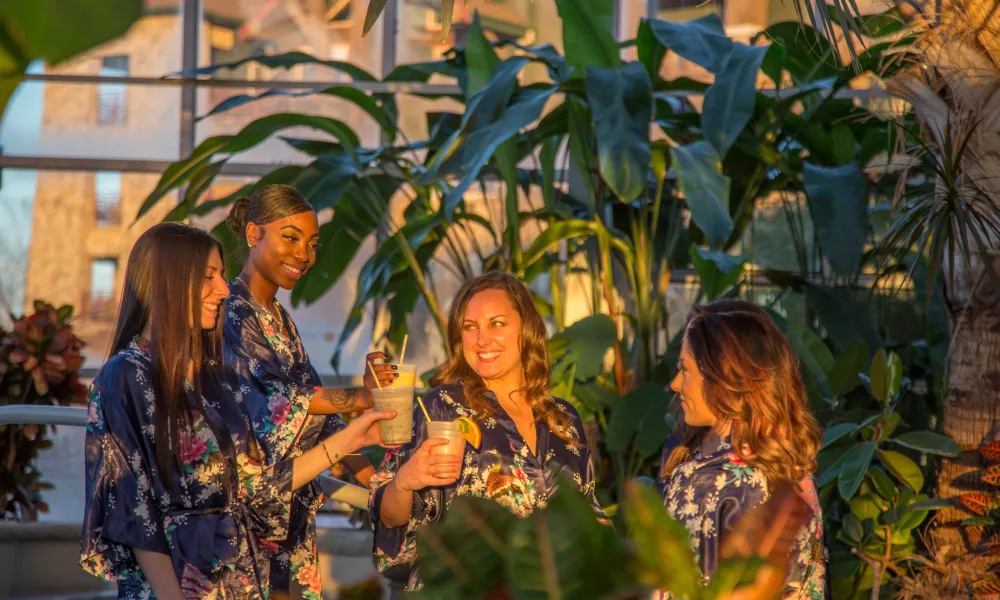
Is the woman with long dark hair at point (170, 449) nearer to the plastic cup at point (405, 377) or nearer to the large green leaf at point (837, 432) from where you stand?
the plastic cup at point (405, 377)

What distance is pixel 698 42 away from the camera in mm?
3523

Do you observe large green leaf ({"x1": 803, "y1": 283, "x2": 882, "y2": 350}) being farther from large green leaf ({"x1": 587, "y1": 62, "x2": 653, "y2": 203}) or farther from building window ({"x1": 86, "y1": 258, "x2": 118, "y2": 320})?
building window ({"x1": 86, "y1": 258, "x2": 118, "y2": 320})

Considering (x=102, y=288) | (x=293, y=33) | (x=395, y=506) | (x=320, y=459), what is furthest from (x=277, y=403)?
(x=293, y=33)

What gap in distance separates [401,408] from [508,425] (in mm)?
218

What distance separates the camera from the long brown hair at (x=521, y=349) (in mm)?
2039

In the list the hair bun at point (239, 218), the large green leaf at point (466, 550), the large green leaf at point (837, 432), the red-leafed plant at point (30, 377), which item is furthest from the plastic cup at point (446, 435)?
the red-leafed plant at point (30, 377)

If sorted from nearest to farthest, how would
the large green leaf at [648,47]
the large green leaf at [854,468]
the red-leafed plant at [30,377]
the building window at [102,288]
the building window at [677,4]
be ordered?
the large green leaf at [854,468] < the large green leaf at [648,47] < the red-leafed plant at [30,377] < the building window at [102,288] < the building window at [677,4]

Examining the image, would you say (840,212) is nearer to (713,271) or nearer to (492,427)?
(713,271)

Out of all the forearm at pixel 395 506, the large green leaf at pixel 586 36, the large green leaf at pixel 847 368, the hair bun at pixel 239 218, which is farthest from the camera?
the large green leaf at pixel 586 36

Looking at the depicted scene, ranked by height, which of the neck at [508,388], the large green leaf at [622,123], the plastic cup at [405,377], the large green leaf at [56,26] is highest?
the large green leaf at [622,123]

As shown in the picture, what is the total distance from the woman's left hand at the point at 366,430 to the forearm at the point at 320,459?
1 centimetres

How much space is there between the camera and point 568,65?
3.64 m

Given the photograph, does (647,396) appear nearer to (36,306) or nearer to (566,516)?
(36,306)

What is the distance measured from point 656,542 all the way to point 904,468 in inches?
106
